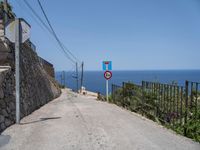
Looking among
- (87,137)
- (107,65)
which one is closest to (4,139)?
(87,137)

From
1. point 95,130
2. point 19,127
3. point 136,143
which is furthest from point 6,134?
point 136,143

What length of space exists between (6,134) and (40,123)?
4.15 feet

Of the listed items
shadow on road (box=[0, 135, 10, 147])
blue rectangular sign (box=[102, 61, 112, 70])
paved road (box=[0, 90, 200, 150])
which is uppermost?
blue rectangular sign (box=[102, 61, 112, 70])

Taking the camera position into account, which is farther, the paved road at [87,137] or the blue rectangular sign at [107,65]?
the blue rectangular sign at [107,65]

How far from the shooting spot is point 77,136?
502cm

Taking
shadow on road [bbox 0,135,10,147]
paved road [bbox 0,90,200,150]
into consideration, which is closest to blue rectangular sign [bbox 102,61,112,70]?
paved road [bbox 0,90,200,150]

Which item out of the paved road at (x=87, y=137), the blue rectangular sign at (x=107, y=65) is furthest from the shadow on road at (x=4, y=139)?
the blue rectangular sign at (x=107, y=65)

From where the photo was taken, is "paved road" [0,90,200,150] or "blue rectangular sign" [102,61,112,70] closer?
"paved road" [0,90,200,150]

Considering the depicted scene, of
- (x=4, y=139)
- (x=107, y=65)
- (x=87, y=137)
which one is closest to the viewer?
(x=4, y=139)

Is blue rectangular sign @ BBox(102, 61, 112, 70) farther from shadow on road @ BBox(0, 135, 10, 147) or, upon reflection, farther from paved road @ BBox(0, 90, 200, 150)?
shadow on road @ BBox(0, 135, 10, 147)

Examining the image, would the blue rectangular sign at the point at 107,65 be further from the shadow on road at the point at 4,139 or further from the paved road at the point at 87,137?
the shadow on road at the point at 4,139

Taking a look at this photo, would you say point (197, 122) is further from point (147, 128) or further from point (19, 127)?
point (19, 127)

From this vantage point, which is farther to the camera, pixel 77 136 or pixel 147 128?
pixel 147 128

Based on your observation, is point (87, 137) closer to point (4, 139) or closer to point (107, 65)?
point (4, 139)
